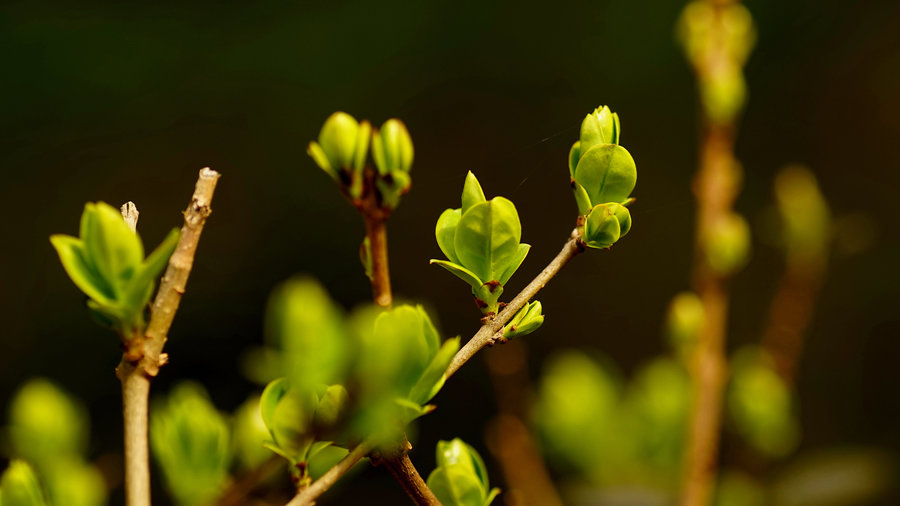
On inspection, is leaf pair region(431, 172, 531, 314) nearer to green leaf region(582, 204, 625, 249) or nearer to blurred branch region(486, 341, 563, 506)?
green leaf region(582, 204, 625, 249)

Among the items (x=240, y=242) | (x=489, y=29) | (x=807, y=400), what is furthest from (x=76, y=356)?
(x=807, y=400)

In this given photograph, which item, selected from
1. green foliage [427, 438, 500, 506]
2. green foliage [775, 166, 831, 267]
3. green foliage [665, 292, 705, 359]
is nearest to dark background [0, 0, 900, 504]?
green foliage [775, 166, 831, 267]

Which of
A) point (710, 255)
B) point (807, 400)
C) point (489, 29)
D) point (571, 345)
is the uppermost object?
point (489, 29)

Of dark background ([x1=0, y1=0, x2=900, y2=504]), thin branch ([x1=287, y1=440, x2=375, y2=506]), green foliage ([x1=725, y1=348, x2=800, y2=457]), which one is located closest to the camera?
thin branch ([x1=287, y1=440, x2=375, y2=506])

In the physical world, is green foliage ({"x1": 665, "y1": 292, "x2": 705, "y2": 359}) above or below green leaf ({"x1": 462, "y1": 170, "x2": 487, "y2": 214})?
below

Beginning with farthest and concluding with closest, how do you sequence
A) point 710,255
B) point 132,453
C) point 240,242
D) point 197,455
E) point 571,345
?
point 240,242 < point 571,345 < point 710,255 < point 197,455 < point 132,453

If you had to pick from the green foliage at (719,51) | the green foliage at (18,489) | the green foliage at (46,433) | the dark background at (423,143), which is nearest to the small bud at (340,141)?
the green foliage at (18,489)

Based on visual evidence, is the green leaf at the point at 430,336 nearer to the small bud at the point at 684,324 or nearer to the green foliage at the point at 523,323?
the green foliage at the point at 523,323

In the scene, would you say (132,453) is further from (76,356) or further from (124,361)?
(76,356)
